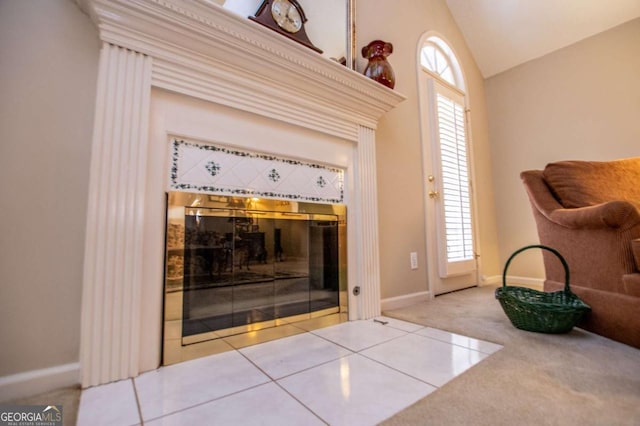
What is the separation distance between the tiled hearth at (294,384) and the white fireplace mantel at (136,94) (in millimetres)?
168

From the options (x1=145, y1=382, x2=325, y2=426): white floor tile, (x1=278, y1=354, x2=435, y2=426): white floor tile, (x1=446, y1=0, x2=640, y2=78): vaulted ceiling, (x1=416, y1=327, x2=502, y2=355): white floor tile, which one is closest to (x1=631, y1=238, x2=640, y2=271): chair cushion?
(x1=416, y1=327, x2=502, y2=355): white floor tile

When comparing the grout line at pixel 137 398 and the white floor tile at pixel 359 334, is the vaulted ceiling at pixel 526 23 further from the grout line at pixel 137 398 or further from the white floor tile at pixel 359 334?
the grout line at pixel 137 398

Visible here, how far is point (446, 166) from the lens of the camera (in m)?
2.35

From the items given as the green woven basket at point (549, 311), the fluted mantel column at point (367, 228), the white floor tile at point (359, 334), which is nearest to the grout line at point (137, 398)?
the white floor tile at point (359, 334)

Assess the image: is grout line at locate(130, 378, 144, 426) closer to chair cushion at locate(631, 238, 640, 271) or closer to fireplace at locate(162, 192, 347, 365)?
fireplace at locate(162, 192, 347, 365)

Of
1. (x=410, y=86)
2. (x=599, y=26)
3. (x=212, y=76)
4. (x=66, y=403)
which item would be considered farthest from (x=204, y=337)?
(x=599, y=26)

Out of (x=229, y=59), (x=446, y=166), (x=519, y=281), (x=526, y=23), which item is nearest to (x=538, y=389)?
(x=229, y=59)

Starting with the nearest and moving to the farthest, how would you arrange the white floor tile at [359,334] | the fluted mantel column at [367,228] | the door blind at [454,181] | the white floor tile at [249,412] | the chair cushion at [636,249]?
1. the white floor tile at [249,412]
2. the chair cushion at [636,249]
3. the white floor tile at [359,334]
4. the fluted mantel column at [367,228]
5. the door blind at [454,181]

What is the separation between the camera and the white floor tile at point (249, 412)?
Result: 26.6 inches

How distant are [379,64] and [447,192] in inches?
46.5

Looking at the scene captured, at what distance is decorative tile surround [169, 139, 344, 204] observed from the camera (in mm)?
1119

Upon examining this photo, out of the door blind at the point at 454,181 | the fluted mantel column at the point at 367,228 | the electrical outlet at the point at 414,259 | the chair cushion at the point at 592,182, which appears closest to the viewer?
the chair cushion at the point at 592,182

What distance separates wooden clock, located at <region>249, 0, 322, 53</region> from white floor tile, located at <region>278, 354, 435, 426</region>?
4.86ft

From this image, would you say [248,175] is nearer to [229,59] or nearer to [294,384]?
[229,59]
